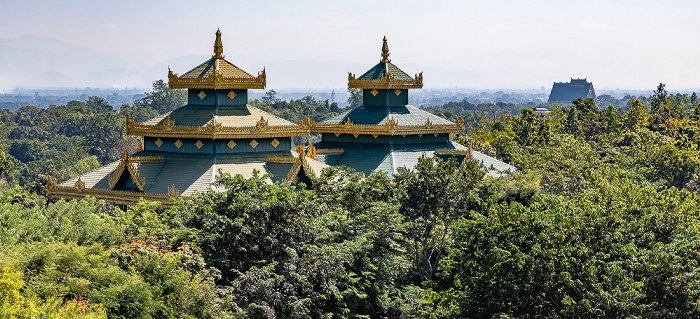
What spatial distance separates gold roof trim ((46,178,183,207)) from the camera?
30947mm

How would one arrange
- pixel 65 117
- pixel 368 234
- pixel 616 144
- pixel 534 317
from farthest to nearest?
pixel 65 117 → pixel 616 144 → pixel 368 234 → pixel 534 317

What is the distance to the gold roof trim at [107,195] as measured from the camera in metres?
30.9

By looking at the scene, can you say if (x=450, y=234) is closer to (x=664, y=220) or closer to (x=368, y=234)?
(x=368, y=234)

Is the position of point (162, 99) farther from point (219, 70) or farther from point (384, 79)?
point (219, 70)

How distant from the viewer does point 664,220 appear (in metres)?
24.9

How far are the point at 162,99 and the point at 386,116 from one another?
133 metres

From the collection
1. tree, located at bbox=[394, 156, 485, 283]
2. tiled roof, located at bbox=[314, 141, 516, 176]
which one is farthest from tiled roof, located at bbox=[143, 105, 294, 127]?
tree, located at bbox=[394, 156, 485, 283]

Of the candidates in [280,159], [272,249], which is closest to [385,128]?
[280,159]

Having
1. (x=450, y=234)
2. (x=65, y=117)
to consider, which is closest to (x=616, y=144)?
Result: (x=450, y=234)

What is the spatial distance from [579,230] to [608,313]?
284cm

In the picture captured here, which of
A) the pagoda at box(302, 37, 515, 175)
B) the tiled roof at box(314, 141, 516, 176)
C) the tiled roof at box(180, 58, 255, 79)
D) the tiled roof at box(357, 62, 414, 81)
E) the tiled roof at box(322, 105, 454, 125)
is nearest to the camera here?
the tiled roof at box(180, 58, 255, 79)

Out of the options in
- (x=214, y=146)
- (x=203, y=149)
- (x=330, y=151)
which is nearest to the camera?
→ (x=214, y=146)

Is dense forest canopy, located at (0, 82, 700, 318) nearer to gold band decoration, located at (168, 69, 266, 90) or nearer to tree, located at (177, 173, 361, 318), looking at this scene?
tree, located at (177, 173, 361, 318)

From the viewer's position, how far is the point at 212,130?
1315 inches
